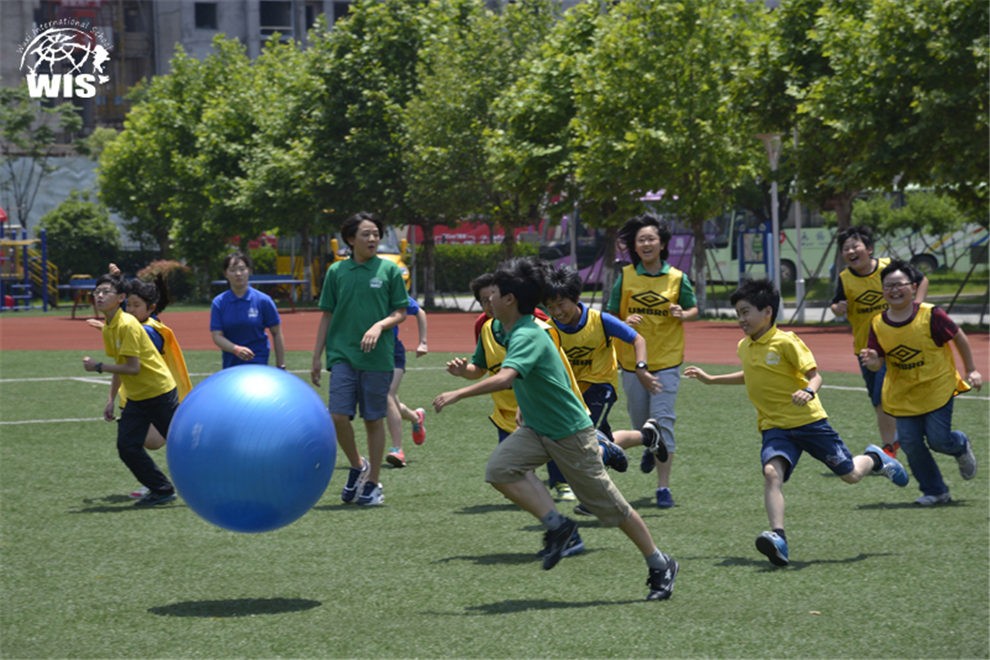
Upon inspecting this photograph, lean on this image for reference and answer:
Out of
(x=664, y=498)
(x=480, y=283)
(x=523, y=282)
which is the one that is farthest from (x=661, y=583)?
(x=480, y=283)

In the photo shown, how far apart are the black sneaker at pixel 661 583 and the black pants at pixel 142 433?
4.65 meters

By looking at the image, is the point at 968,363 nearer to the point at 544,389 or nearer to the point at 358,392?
the point at 544,389

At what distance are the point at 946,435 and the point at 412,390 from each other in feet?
34.0

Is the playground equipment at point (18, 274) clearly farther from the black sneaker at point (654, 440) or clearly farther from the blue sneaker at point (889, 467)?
the blue sneaker at point (889, 467)

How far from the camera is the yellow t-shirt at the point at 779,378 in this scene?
8539mm

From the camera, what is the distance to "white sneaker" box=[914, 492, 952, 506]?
399 inches

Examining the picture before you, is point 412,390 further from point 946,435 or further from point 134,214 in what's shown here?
point 134,214

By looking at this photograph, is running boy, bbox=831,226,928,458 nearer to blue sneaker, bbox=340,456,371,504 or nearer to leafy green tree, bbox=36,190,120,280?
blue sneaker, bbox=340,456,371,504

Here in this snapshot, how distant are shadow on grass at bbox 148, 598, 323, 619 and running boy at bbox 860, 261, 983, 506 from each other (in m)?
4.45

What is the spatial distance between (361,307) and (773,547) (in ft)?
12.5

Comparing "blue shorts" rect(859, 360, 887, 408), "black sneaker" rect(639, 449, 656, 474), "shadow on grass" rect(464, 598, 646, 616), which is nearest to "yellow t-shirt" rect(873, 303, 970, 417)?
"black sneaker" rect(639, 449, 656, 474)

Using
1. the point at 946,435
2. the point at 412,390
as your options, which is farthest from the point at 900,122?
the point at 946,435

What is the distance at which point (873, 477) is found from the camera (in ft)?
38.5

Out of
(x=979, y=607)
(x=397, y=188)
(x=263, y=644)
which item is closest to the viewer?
(x=263, y=644)
